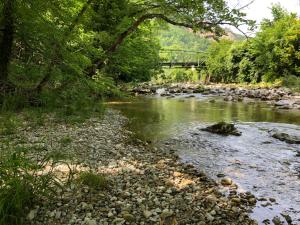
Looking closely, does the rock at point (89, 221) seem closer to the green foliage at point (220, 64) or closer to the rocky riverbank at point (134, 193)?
the rocky riverbank at point (134, 193)

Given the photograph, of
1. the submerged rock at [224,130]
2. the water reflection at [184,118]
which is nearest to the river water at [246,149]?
the water reflection at [184,118]

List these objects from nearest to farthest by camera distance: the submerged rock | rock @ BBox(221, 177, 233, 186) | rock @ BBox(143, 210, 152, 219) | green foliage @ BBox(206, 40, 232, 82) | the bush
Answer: rock @ BBox(143, 210, 152, 219) < rock @ BBox(221, 177, 233, 186) < the submerged rock < the bush < green foliage @ BBox(206, 40, 232, 82)

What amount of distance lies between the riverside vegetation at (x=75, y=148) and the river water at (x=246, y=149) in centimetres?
51

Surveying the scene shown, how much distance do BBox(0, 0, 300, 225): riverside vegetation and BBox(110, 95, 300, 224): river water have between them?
51 centimetres

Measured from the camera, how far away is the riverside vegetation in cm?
461

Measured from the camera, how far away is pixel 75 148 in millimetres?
7828

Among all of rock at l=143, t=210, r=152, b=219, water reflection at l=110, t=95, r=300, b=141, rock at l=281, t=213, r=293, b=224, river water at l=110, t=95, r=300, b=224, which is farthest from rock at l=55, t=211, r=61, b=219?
water reflection at l=110, t=95, r=300, b=141

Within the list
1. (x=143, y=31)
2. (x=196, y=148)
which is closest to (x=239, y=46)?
(x=143, y=31)

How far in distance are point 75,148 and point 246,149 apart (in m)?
4.72

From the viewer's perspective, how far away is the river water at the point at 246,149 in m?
6.07

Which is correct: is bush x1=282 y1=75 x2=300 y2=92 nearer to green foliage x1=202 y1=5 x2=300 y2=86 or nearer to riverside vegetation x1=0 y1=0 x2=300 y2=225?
green foliage x1=202 y1=5 x2=300 y2=86

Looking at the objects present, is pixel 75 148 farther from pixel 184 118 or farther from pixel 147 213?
pixel 184 118

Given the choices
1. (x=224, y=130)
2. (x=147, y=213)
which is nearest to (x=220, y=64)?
(x=224, y=130)

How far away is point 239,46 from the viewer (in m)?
43.6
